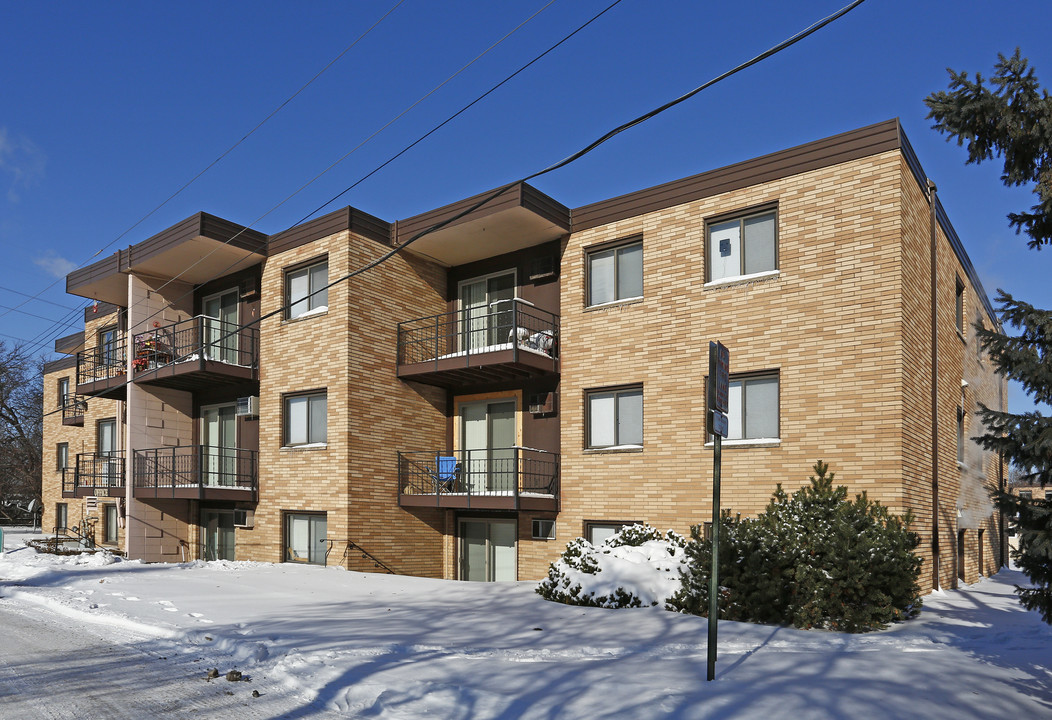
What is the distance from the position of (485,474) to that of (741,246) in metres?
8.12

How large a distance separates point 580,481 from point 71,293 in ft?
60.8

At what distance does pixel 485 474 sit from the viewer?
19.9 metres

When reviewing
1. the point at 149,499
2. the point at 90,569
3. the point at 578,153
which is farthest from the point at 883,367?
the point at 149,499

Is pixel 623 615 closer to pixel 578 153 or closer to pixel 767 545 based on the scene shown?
pixel 767 545

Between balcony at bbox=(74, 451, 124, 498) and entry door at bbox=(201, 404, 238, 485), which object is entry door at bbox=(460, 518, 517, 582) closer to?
entry door at bbox=(201, 404, 238, 485)

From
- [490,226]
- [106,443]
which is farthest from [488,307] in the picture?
[106,443]

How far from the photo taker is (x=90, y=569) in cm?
1862

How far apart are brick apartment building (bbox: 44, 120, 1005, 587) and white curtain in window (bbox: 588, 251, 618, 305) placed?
53 millimetres

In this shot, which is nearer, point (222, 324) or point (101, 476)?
point (222, 324)

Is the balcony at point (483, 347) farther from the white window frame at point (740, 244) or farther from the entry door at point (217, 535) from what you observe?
the entry door at point (217, 535)

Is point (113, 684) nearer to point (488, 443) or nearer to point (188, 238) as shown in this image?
point (488, 443)

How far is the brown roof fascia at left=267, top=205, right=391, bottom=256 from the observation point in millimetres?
19875

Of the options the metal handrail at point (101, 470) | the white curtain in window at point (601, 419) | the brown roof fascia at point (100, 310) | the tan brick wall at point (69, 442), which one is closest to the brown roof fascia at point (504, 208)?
the white curtain in window at point (601, 419)

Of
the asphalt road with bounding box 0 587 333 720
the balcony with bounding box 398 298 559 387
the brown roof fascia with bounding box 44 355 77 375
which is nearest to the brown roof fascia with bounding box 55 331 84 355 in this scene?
the brown roof fascia with bounding box 44 355 77 375
